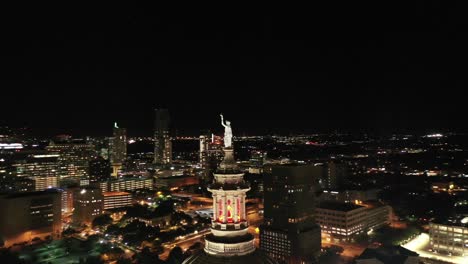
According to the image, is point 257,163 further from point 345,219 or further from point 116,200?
point 345,219

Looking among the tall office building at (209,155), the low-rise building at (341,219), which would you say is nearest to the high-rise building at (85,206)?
the low-rise building at (341,219)

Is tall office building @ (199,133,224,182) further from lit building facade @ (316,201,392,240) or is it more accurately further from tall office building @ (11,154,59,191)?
lit building facade @ (316,201,392,240)

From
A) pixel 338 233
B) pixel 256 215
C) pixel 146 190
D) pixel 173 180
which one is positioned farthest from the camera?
pixel 173 180

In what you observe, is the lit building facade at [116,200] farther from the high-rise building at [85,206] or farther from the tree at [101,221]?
the tree at [101,221]

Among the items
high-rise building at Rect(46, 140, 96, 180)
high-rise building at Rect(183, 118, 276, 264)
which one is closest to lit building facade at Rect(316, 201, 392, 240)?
high-rise building at Rect(183, 118, 276, 264)

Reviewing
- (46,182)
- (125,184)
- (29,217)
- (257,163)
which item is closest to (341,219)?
(29,217)

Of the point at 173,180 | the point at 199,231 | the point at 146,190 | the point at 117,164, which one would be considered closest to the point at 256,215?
the point at 199,231

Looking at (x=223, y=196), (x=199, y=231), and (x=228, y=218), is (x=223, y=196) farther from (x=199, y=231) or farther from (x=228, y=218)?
(x=199, y=231)
